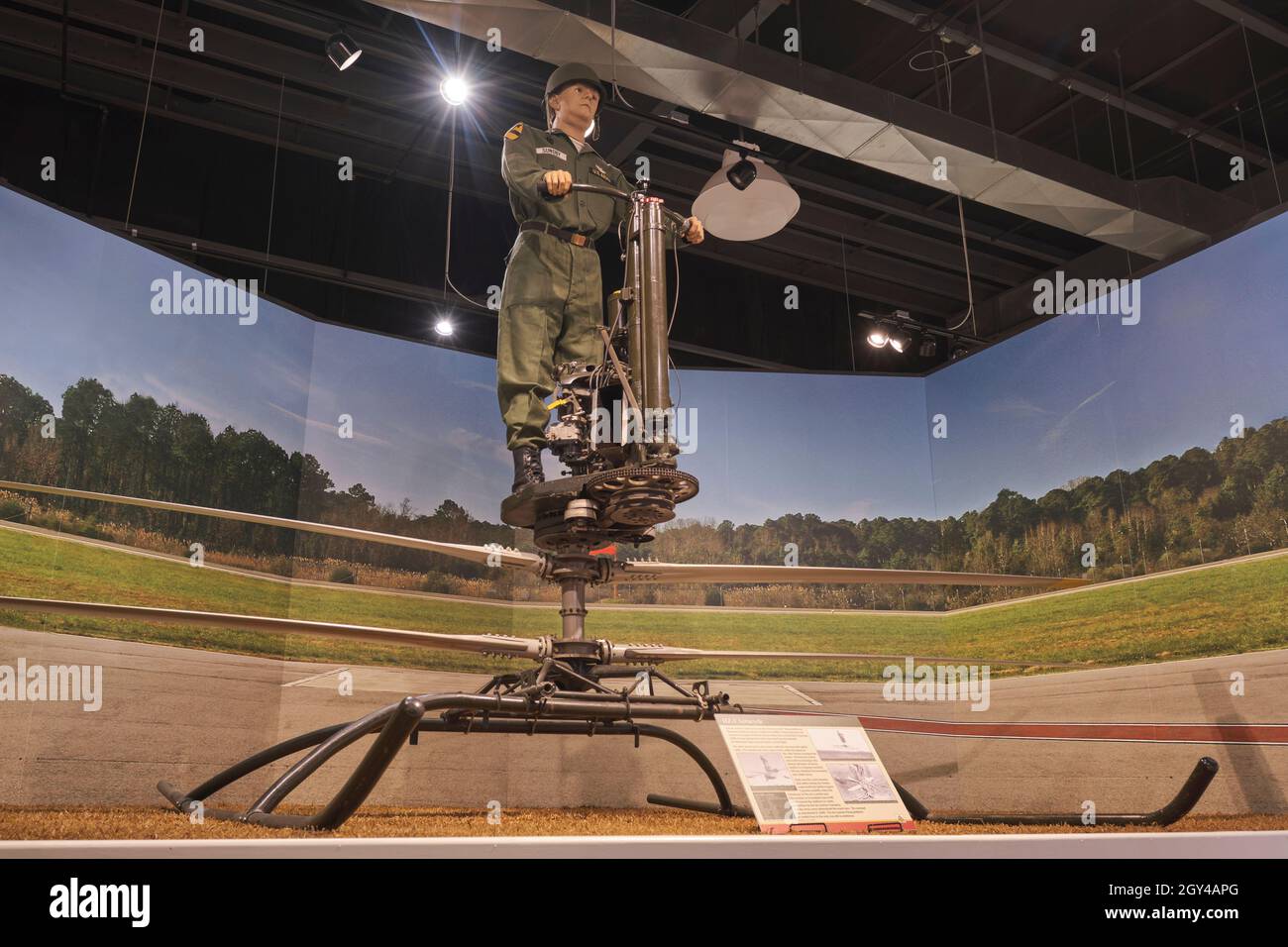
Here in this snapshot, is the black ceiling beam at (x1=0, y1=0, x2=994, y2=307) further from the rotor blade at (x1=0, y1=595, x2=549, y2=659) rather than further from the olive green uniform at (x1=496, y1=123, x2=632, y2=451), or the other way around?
the rotor blade at (x1=0, y1=595, x2=549, y2=659)

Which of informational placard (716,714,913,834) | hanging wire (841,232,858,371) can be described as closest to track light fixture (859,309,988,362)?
hanging wire (841,232,858,371)

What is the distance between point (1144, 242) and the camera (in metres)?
5.82

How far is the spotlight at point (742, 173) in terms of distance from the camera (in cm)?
373

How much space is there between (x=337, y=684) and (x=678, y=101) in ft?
12.9

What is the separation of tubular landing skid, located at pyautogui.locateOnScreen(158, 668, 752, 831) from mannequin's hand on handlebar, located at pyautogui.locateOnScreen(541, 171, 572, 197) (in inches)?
54.6

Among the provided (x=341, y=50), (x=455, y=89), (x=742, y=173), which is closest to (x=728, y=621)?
(x=742, y=173)

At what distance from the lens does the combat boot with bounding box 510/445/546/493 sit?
248cm

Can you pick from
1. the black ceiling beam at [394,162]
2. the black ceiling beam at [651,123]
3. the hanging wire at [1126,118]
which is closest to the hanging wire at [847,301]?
the black ceiling beam at [394,162]

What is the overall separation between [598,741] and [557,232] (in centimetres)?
323

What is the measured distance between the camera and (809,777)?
2.02 metres

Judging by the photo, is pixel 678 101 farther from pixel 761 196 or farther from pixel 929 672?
pixel 929 672

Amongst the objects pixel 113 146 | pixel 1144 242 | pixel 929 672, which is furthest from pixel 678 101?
pixel 929 672

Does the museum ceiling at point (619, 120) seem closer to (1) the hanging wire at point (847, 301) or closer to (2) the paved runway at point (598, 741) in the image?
(1) the hanging wire at point (847, 301)

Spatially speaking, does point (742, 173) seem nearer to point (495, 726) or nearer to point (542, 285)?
point (542, 285)
